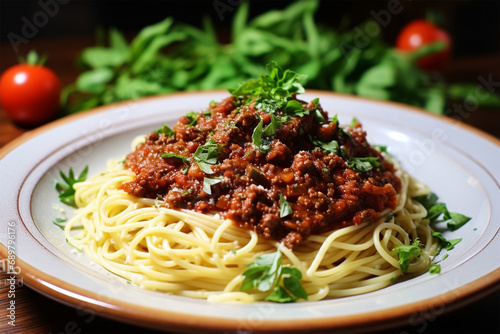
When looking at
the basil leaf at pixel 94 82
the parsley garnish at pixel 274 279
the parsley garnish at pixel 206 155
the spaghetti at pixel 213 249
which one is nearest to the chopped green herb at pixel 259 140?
the parsley garnish at pixel 206 155

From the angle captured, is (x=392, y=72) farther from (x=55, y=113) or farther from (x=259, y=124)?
(x=55, y=113)

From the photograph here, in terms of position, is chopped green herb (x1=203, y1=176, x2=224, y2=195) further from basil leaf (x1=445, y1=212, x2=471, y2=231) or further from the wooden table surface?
basil leaf (x1=445, y1=212, x2=471, y2=231)

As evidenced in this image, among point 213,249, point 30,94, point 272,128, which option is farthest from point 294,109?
point 30,94

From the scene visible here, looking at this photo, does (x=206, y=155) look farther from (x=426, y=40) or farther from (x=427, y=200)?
(x=426, y=40)

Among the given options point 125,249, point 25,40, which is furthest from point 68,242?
point 25,40

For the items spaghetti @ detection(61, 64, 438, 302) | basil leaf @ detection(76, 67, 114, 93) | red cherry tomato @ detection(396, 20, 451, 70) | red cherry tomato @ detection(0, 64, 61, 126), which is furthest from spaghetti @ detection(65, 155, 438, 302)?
red cherry tomato @ detection(396, 20, 451, 70)
